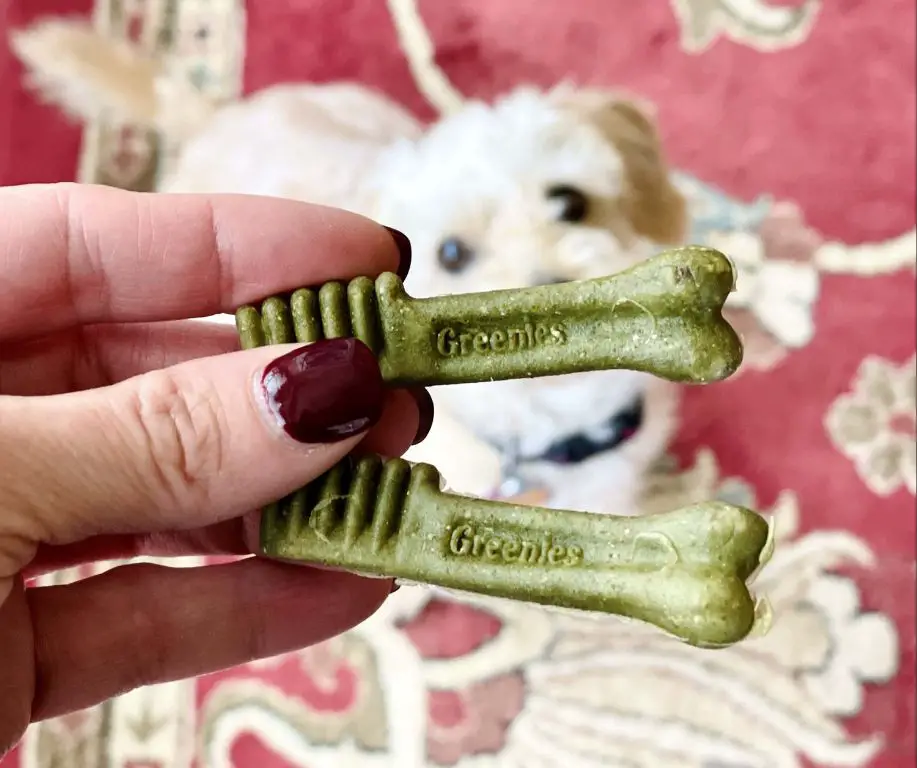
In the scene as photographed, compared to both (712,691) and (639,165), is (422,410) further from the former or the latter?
(712,691)

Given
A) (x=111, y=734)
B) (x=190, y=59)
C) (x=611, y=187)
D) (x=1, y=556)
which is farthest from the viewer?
(x=190, y=59)

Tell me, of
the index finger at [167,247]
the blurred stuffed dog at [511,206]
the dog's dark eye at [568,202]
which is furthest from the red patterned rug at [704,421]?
the index finger at [167,247]

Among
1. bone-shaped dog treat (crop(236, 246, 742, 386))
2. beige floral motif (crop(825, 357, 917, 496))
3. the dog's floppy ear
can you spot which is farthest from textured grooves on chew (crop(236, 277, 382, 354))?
beige floral motif (crop(825, 357, 917, 496))

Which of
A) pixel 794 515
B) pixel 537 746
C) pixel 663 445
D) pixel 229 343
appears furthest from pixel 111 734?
pixel 794 515

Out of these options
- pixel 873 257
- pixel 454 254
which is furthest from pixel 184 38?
pixel 873 257

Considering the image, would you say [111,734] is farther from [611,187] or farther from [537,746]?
[611,187]

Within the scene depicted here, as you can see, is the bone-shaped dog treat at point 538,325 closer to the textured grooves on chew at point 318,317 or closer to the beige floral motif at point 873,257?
the textured grooves on chew at point 318,317
